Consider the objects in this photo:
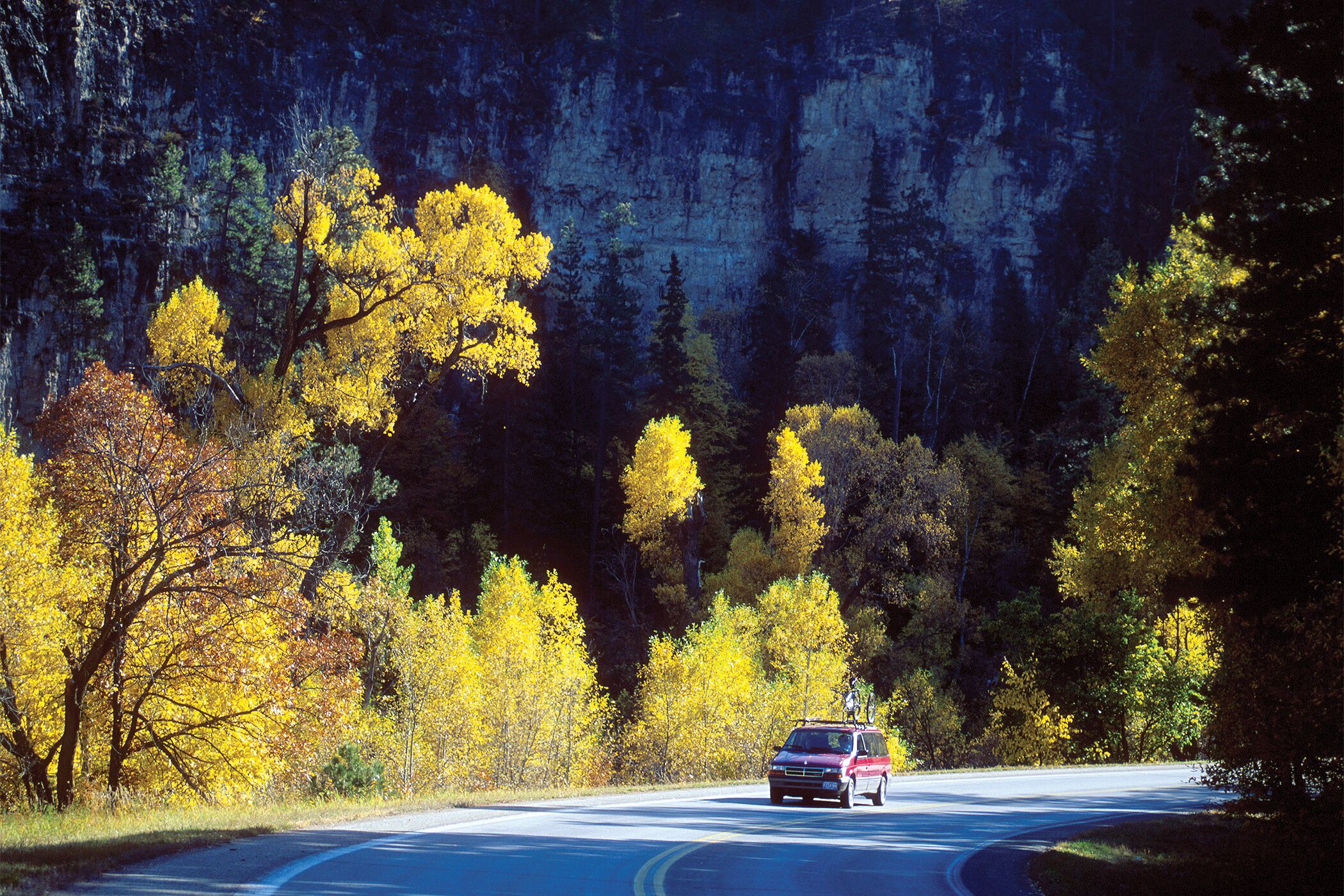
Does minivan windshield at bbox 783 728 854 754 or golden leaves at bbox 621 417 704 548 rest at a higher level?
golden leaves at bbox 621 417 704 548

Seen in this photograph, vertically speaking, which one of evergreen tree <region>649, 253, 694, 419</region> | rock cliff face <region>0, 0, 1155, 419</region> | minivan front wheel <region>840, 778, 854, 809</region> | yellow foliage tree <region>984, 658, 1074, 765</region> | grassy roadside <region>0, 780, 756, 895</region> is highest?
rock cliff face <region>0, 0, 1155, 419</region>

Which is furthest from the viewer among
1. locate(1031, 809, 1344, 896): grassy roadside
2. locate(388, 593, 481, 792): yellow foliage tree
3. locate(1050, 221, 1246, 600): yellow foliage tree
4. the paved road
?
locate(388, 593, 481, 792): yellow foliage tree

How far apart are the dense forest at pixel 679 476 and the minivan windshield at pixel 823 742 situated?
636 centimetres

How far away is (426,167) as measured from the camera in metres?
80.5

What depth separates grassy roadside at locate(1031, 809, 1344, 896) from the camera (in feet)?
40.9

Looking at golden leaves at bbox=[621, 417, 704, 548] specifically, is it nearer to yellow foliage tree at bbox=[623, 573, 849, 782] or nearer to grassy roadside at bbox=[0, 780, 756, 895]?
yellow foliage tree at bbox=[623, 573, 849, 782]

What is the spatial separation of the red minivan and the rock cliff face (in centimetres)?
6171

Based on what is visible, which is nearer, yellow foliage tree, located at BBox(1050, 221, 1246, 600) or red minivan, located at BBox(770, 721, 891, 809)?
yellow foliage tree, located at BBox(1050, 221, 1246, 600)

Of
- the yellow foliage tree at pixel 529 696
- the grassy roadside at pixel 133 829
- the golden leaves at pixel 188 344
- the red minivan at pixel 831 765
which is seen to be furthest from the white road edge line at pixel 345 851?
the yellow foliage tree at pixel 529 696

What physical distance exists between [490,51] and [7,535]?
224ft

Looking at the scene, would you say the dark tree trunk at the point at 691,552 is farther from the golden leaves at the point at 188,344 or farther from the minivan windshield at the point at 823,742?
the minivan windshield at the point at 823,742

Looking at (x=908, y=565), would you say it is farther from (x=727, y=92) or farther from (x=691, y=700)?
(x=727, y=92)

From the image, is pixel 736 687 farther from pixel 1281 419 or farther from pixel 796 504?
pixel 1281 419

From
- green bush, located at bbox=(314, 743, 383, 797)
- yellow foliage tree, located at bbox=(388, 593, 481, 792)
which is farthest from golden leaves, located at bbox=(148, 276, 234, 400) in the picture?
yellow foliage tree, located at bbox=(388, 593, 481, 792)
